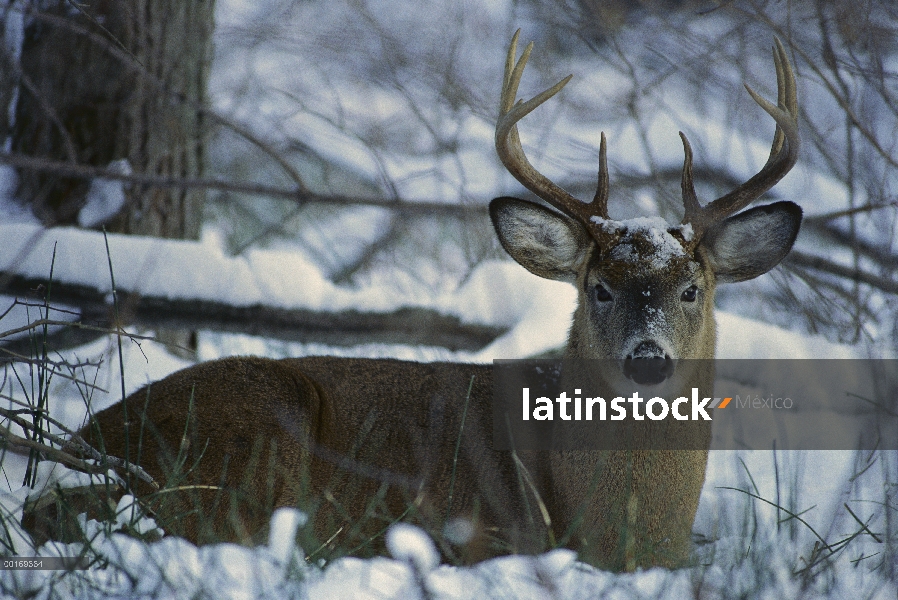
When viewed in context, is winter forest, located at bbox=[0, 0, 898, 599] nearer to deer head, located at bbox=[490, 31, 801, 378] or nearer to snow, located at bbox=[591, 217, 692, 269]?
deer head, located at bbox=[490, 31, 801, 378]

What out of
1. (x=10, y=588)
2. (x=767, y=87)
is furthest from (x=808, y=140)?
(x=10, y=588)

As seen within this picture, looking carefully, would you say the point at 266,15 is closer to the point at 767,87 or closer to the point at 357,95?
the point at 357,95

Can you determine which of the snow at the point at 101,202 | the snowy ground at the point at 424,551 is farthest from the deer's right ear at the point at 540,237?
the snow at the point at 101,202

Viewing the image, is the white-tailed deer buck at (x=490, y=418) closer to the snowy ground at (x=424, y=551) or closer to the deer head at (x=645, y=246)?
the deer head at (x=645, y=246)

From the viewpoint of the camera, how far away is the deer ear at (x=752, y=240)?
3.73 m

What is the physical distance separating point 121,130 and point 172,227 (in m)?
0.70

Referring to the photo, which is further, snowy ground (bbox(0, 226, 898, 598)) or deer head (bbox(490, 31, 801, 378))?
deer head (bbox(490, 31, 801, 378))

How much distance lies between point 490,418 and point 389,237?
3974 millimetres

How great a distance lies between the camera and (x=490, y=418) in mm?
3949

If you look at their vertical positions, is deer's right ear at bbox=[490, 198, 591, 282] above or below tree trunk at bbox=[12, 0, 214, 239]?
below

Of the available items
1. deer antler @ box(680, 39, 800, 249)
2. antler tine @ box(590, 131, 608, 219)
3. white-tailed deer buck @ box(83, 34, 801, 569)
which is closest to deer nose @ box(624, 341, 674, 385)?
white-tailed deer buck @ box(83, 34, 801, 569)

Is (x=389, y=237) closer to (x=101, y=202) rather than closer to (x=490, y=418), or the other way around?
(x=101, y=202)

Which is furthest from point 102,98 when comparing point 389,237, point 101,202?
point 389,237

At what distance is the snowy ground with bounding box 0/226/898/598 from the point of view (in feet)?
7.86
